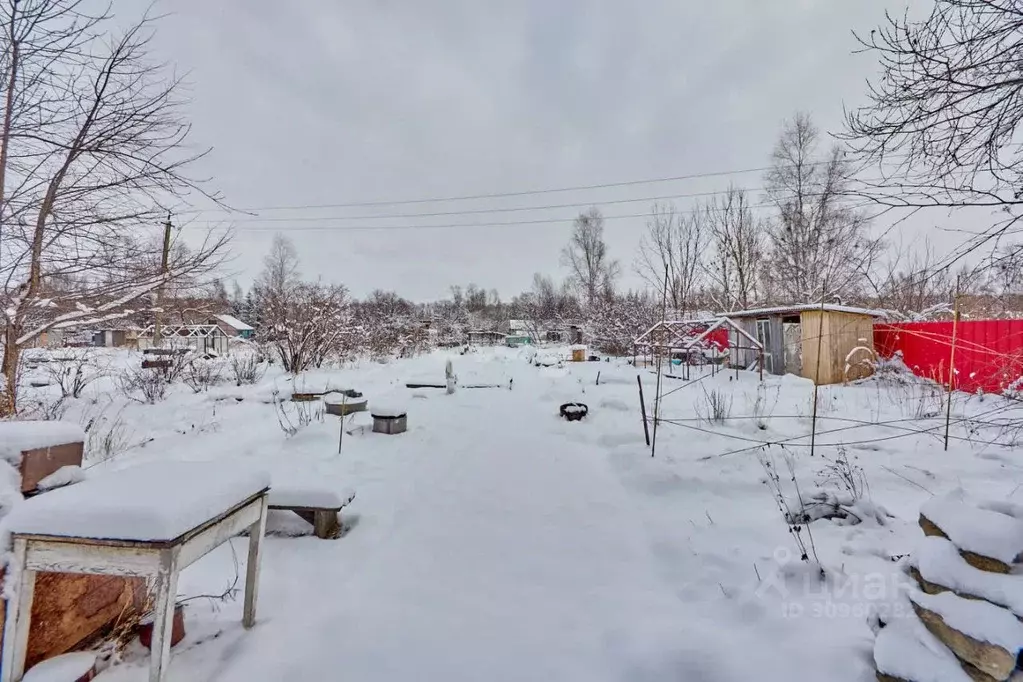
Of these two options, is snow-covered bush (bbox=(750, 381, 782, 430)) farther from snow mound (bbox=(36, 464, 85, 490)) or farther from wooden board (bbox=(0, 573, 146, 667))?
snow mound (bbox=(36, 464, 85, 490))

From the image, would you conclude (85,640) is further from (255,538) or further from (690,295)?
(690,295)

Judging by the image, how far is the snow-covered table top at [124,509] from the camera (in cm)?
127

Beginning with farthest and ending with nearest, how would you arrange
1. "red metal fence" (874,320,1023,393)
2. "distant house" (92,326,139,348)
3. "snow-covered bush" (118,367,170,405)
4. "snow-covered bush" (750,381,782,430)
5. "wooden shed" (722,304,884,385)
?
"wooden shed" (722,304,884,385), "snow-covered bush" (118,367,170,405), "red metal fence" (874,320,1023,393), "snow-covered bush" (750,381,782,430), "distant house" (92,326,139,348)

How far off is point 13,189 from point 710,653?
6.50 m

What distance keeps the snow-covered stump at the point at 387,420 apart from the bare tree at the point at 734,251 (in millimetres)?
23796

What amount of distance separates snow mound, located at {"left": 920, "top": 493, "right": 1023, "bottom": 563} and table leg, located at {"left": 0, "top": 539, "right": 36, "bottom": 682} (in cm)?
319

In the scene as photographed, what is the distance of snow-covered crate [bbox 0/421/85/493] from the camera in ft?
5.27

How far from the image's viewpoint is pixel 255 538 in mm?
1925

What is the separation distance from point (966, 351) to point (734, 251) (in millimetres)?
19220

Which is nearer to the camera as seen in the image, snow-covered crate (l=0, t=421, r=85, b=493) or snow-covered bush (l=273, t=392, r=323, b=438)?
snow-covered crate (l=0, t=421, r=85, b=493)

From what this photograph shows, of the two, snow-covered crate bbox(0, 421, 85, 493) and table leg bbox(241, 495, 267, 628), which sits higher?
snow-covered crate bbox(0, 421, 85, 493)

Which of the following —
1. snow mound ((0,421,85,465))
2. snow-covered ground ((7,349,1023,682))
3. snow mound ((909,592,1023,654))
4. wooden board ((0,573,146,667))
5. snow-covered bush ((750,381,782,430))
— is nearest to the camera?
snow mound ((909,592,1023,654))

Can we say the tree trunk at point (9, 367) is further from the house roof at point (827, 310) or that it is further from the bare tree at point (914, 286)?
the house roof at point (827, 310)

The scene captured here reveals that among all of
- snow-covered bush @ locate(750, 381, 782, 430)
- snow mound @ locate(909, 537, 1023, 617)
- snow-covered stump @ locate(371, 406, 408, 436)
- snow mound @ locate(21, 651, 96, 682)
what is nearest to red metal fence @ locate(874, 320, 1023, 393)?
snow-covered bush @ locate(750, 381, 782, 430)
